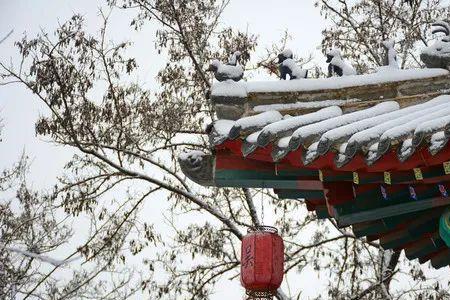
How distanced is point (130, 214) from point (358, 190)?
6.68m

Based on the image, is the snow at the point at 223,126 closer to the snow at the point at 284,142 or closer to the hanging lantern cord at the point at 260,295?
the snow at the point at 284,142

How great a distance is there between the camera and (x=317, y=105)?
3.13 metres

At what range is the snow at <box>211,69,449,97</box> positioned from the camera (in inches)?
123

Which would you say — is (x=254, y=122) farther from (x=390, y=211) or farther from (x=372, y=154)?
(x=390, y=211)

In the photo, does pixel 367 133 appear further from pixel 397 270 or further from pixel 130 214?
pixel 130 214

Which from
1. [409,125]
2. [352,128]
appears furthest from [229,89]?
[409,125]

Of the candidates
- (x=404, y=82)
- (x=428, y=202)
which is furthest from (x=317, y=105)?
(x=428, y=202)

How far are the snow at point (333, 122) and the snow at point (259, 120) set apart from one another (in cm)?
25

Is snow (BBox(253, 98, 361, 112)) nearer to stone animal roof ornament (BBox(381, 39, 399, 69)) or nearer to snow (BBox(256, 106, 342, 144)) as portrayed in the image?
snow (BBox(256, 106, 342, 144))

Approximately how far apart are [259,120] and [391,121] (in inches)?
26.4

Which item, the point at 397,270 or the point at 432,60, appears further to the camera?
the point at 397,270

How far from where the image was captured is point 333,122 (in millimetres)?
2793

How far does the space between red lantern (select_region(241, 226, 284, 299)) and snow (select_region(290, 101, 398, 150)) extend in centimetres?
123

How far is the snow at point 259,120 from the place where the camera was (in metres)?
2.83
